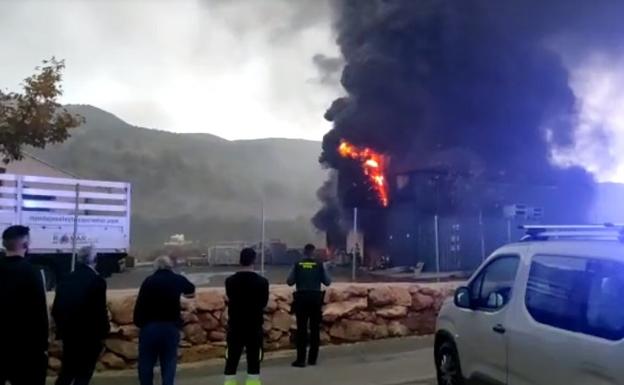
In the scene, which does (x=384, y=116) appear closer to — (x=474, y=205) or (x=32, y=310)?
(x=474, y=205)

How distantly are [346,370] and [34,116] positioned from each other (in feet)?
35.5

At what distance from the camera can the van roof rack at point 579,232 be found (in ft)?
18.2

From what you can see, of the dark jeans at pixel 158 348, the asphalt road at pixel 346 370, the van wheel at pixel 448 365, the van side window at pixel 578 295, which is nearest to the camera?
the van side window at pixel 578 295

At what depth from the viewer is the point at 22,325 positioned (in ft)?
17.4

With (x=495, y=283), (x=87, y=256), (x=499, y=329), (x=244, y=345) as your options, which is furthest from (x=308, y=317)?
(x=499, y=329)

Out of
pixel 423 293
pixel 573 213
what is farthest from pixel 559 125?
pixel 423 293

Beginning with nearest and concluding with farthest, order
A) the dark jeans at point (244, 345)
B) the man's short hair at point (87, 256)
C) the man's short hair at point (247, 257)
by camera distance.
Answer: the man's short hair at point (87, 256) → the dark jeans at point (244, 345) → the man's short hair at point (247, 257)

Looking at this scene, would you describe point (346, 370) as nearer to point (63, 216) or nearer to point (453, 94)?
point (63, 216)

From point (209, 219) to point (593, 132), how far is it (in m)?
38.7

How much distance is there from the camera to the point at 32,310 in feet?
17.4

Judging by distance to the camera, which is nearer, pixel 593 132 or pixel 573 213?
pixel 573 213

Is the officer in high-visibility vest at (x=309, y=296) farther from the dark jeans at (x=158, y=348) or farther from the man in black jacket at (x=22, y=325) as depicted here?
the man in black jacket at (x=22, y=325)

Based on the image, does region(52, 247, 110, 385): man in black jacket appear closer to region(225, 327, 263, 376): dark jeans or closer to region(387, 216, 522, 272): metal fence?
region(225, 327, 263, 376): dark jeans

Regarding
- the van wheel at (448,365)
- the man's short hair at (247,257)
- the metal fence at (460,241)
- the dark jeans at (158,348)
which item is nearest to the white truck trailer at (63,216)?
the man's short hair at (247,257)
